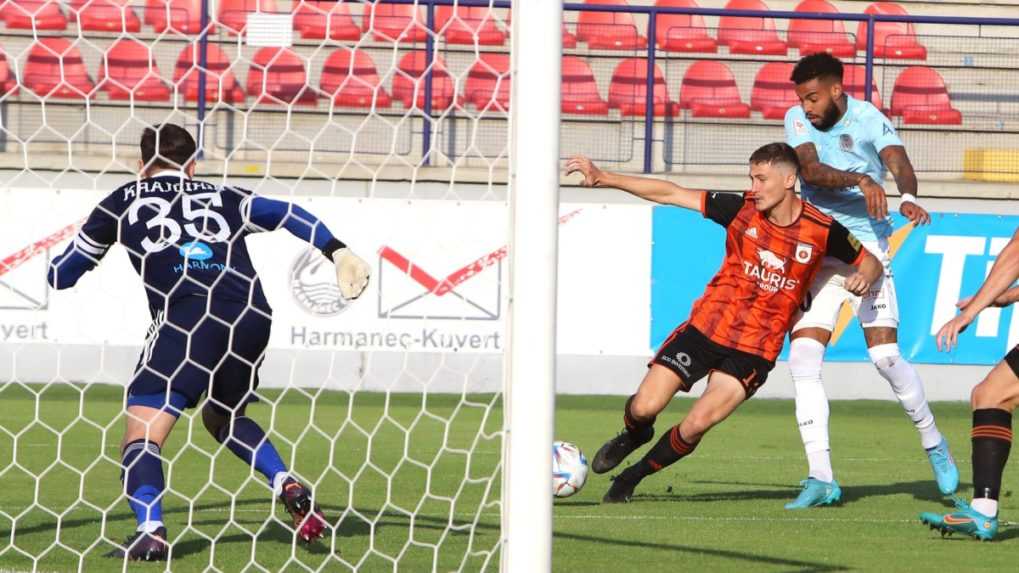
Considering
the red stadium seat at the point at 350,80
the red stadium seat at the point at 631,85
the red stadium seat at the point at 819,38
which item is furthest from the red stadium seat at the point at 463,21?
the red stadium seat at the point at 819,38

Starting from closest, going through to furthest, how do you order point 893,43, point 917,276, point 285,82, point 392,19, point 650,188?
point 650,188, point 917,276, point 285,82, point 392,19, point 893,43

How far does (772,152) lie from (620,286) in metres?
5.27

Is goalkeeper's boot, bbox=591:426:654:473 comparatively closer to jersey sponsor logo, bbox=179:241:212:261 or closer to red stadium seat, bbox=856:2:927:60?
jersey sponsor logo, bbox=179:241:212:261

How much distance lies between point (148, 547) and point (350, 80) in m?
6.06

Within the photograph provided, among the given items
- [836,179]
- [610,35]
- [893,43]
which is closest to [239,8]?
[610,35]

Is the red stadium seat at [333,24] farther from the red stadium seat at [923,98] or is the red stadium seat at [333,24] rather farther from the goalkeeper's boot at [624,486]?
the goalkeeper's boot at [624,486]

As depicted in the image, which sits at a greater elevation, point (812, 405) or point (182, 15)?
point (182, 15)

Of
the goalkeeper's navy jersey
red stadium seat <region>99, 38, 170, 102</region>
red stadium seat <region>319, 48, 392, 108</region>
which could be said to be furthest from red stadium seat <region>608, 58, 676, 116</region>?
the goalkeeper's navy jersey

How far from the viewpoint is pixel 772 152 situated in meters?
5.95

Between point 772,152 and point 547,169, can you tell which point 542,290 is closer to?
point 547,169

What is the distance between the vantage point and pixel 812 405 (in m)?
6.34

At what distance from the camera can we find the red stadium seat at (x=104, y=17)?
364 inches

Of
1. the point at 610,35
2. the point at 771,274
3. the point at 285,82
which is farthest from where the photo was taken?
the point at 610,35

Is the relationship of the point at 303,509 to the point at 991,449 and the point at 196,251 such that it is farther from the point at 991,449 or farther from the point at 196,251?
the point at 991,449
